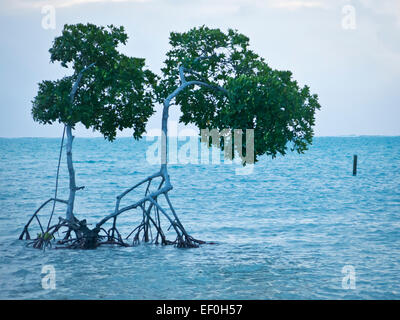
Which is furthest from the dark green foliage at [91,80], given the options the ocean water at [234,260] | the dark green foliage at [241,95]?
the ocean water at [234,260]

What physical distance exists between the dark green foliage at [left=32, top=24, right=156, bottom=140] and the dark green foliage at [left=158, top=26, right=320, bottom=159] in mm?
1334

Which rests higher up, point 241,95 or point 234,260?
point 241,95

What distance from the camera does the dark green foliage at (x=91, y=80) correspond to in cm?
1797

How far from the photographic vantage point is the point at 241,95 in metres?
16.1

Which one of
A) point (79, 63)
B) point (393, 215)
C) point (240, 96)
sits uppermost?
point (79, 63)

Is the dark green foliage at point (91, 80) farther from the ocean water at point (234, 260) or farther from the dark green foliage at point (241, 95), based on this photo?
the ocean water at point (234, 260)

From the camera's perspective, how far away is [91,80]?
61.3ft

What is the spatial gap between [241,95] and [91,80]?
5662 mm
